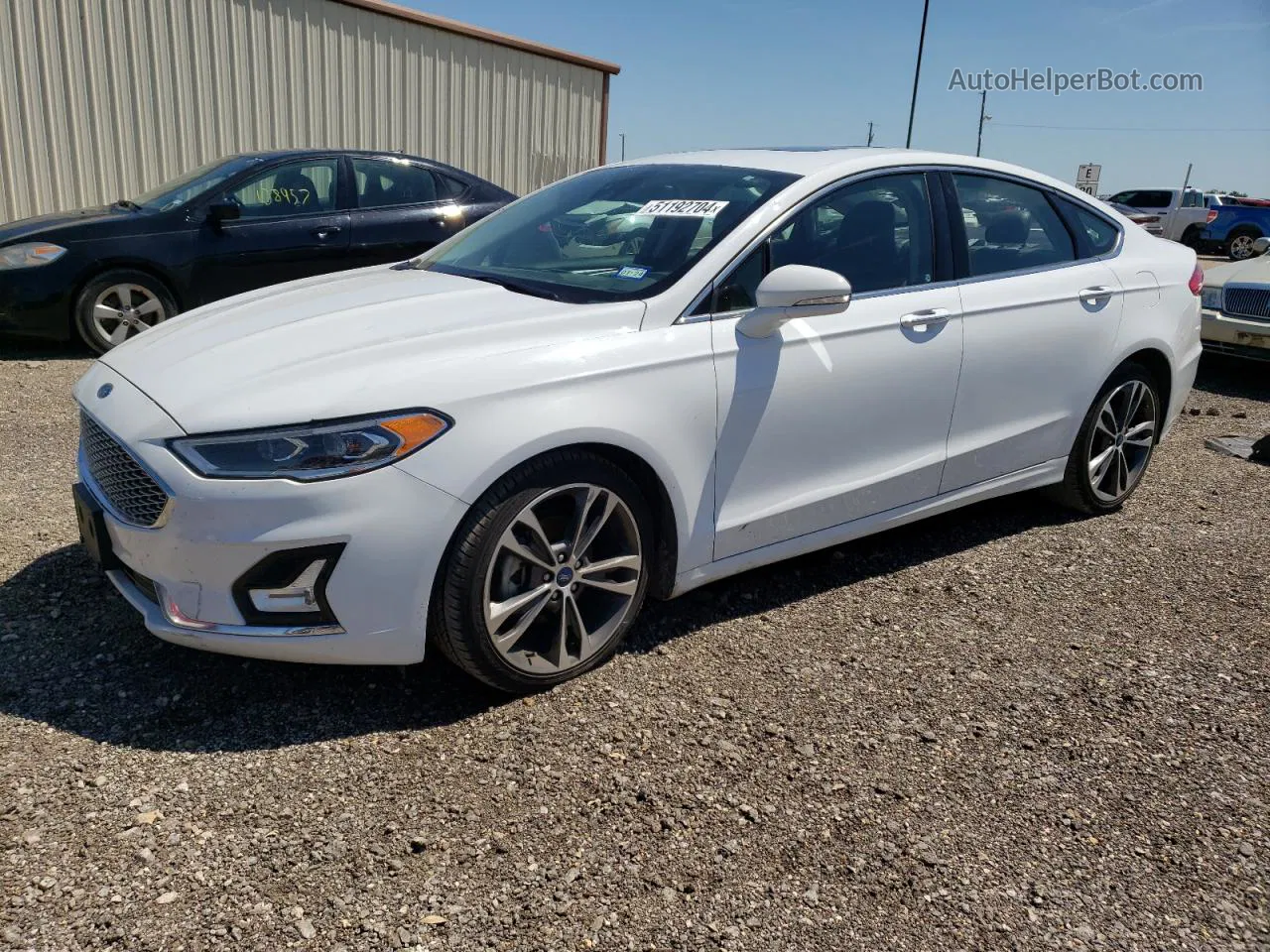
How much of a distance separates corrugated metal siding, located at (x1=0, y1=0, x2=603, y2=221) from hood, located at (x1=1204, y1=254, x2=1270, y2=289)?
9.14m

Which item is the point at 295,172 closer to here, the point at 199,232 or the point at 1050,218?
the point at 199,232

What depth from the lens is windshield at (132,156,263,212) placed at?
747 centimetres

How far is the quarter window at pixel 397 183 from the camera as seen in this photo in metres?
8.00

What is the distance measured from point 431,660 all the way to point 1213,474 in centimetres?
454

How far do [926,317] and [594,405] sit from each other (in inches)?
56.8

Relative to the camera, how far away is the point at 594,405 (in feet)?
9.22

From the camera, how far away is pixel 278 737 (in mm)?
2730

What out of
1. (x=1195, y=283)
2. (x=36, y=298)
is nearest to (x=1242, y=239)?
(x=1195, y=283)

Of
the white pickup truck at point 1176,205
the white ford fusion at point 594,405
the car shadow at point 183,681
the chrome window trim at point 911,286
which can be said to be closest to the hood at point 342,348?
the white ford fusion at point 594,405

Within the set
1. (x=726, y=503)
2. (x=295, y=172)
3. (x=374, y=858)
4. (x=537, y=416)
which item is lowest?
(x=374, y=858)

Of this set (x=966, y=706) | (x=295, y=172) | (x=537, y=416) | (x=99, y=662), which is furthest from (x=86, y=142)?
(x=966, y=706)

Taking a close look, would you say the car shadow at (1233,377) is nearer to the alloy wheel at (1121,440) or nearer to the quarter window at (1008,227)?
the alloy wheel at (1121,440)

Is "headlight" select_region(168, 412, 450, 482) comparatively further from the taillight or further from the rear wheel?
the rear wheel

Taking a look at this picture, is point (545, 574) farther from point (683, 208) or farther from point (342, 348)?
point (683, 208)
